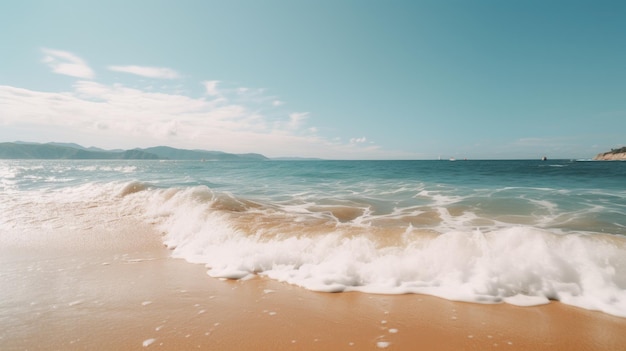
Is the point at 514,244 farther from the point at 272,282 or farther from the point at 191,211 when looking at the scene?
the point at 191,211

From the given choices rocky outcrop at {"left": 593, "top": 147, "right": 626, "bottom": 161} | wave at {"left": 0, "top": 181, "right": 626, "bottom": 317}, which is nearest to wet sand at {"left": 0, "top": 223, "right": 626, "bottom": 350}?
wave at {"left": 0, "top": 181, "right": 626, "bottom": 317}

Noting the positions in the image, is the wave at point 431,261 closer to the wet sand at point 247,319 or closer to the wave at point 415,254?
the wave at point 415,254

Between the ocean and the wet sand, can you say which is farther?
the ocean

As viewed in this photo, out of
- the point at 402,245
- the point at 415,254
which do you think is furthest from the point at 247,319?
the point at 402,245

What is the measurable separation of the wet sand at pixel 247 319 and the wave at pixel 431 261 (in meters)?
0.35

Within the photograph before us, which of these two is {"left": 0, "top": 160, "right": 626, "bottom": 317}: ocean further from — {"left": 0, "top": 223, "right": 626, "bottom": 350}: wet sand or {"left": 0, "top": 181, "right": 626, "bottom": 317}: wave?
{"left": 0, "top": 223, "right": 626, "bottom": 350}: wet sand

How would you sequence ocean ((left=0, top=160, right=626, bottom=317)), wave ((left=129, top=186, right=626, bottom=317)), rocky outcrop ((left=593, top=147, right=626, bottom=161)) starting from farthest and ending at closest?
rocky outcrop ((left=593, top=147, right=626, bottom=161))
ocean ((left=0, top=160, right=626, bottom=317))
wave ((left=129, top=186, right=626, bottom=317))

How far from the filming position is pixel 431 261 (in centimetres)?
505

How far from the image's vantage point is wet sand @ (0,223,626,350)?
309cm

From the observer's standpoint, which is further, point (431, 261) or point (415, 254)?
point (415, 254)

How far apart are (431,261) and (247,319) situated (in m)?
3.33

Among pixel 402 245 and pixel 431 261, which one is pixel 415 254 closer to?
pixel 431 261

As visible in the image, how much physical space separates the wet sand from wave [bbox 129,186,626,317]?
13.9 inches

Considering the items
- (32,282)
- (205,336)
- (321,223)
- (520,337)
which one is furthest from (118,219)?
(520,337)
